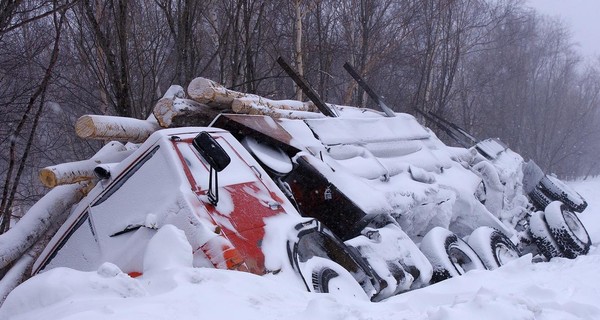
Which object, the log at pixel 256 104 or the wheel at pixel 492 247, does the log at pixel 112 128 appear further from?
the wheel at pixel 492 247

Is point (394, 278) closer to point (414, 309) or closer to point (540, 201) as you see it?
point (414, 309)

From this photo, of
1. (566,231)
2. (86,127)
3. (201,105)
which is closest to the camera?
(86,127)

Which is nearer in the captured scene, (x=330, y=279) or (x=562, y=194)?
(x=330, y=279)

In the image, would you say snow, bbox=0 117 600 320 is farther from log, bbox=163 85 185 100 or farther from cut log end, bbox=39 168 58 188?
→ log, bbox=163 85 185 100

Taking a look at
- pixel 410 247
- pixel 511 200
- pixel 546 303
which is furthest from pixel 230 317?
pixel 511 200

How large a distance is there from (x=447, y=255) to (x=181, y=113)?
2.99 meters

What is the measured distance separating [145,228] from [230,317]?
4.33 feet

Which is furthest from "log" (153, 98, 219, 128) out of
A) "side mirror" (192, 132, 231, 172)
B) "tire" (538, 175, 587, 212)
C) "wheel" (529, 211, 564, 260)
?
"tire" (538, 175, 587, 212)

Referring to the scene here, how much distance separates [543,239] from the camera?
6664mm

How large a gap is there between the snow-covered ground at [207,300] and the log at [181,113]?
2.65m

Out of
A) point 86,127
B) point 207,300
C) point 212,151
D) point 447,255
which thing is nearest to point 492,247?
point 447,255

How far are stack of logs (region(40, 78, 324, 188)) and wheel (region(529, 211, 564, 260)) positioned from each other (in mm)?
3548

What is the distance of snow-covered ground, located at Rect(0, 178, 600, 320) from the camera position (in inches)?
95.0

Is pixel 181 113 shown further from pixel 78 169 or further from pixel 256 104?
pixel 78 169
